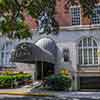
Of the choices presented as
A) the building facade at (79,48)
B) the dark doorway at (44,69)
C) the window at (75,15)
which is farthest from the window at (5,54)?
the window at (75,15)

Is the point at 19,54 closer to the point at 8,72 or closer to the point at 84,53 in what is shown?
the point at 8,72

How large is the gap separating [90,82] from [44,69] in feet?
20.7

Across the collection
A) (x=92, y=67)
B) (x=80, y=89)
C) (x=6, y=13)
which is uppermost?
(x=6, y=13)

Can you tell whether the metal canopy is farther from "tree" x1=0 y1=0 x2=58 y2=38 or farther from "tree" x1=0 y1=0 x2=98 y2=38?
"tree" x1=0 y1=0 x2=98 y2=38

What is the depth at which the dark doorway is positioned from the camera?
38.4 m

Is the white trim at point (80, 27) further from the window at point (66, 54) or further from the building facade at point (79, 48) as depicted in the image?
the window at point (66, 54)

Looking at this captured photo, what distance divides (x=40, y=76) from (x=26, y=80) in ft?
11.4

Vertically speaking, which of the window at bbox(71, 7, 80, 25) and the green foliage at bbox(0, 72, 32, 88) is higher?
the window at bbox(71, 7, 80, 25)

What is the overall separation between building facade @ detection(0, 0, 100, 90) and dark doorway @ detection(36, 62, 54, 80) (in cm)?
176

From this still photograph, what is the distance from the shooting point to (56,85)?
31.7 meters

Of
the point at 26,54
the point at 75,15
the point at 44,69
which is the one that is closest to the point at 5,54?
the point at 44,69

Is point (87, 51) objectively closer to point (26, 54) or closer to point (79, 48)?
point (79, 48)

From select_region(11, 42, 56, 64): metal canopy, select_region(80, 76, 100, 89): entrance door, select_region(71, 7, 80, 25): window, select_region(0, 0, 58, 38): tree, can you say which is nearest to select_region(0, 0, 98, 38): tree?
select_region(0, 0, 58, 38): tree

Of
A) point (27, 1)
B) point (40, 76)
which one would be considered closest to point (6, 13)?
point (27, 1)
